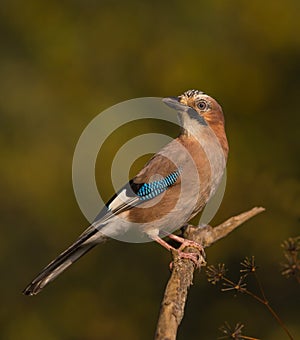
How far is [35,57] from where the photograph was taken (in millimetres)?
10547

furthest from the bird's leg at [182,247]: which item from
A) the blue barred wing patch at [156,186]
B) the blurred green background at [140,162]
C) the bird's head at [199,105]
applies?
the blurred green background at [140,162]

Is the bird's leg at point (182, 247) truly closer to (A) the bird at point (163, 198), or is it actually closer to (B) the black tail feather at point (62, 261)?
(A) the bird at point (163, 198)

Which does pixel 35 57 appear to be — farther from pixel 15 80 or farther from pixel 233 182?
pixel 233 182

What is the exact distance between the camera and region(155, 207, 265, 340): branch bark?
4141 mm

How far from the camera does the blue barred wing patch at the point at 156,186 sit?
228 inches

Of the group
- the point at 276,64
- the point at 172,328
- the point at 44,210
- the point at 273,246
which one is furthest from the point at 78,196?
the point at 172,328

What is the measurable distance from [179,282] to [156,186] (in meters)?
1.11

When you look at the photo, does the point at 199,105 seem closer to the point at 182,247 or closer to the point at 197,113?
the point at 197,113

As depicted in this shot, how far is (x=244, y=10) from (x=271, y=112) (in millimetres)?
1480

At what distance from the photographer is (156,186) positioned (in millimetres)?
5805

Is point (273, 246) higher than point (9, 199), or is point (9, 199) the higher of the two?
point (9, 199)

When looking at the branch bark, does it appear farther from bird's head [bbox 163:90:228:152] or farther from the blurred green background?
the blurred green background

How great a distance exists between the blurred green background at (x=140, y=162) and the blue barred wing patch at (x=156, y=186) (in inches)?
114

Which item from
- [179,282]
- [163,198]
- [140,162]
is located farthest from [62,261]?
[140,162]
